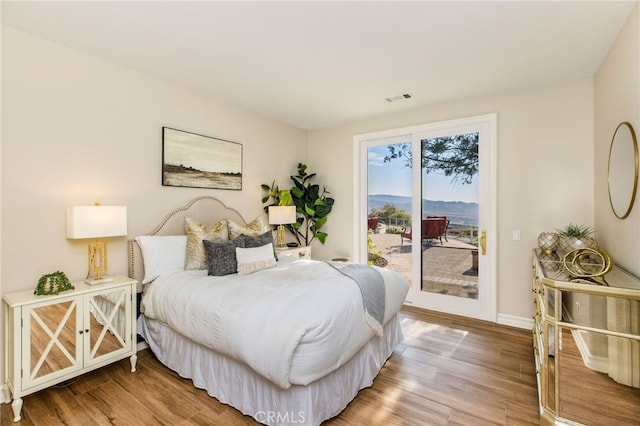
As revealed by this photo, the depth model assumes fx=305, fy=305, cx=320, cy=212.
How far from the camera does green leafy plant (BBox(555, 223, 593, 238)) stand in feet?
9.18

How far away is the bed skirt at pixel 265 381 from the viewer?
1.82m

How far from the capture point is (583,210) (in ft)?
10.3

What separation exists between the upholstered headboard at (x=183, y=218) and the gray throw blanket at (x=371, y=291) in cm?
182

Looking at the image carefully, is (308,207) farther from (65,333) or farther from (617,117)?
(617,117)

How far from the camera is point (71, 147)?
2.58 meters

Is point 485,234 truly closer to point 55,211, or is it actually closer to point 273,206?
point 273,206

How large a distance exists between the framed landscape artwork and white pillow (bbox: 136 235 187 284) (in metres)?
0.66

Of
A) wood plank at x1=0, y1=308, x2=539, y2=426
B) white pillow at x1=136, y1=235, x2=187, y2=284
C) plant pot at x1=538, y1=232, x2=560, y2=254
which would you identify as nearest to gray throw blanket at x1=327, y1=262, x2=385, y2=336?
wood plank at x1=0, y1=308, x2=539, y2=426

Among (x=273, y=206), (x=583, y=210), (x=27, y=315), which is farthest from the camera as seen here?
(x=273, y=206)

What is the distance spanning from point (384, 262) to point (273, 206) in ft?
6.05

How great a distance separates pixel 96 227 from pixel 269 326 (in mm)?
1697

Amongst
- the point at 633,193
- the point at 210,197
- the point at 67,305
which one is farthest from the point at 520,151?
the point at 67,305

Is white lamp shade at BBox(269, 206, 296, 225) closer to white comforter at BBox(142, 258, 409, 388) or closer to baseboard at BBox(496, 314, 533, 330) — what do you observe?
white comforter at BBox(142, 258, 409, 388)

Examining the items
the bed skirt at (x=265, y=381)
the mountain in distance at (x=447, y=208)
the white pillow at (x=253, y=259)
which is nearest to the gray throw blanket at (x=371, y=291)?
the bed skirt at (x=265, y=381)
